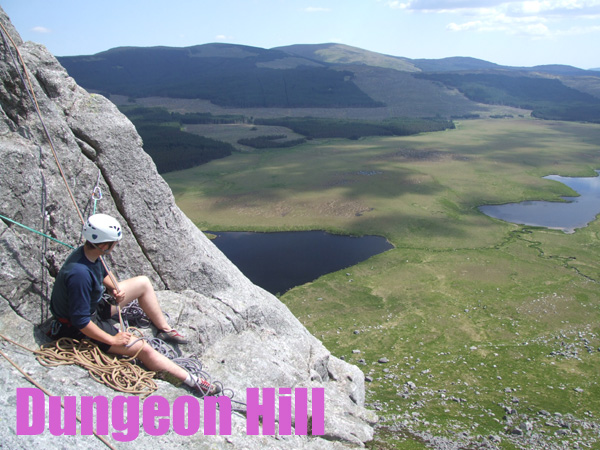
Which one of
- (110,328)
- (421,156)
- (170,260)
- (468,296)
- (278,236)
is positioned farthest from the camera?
(421,156)

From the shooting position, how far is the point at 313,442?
1473 cm

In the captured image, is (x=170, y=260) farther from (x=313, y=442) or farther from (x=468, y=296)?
(x=468, y=296)

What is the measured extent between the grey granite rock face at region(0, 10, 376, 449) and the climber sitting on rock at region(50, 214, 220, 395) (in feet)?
2.48

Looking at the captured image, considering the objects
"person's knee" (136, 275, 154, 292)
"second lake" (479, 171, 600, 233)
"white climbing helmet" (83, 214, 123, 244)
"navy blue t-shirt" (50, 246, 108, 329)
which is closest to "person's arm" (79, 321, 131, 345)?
"navy blue t-shirt" (50, 246, 108, 329)

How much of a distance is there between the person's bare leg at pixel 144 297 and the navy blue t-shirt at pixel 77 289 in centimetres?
137

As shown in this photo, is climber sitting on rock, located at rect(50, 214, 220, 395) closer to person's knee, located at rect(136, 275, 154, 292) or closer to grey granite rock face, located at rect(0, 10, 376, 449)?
person's knee, located at rect(136, 275, 154, 292)

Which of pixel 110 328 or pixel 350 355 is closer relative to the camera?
pixel 110 328

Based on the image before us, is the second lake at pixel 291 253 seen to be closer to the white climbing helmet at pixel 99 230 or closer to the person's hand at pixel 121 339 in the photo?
the person's hand at pixel 121 339

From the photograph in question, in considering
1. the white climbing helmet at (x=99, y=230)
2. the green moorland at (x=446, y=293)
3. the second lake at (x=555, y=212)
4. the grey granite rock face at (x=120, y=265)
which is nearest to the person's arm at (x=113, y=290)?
the grey granite rock face at (x=120, y=265)

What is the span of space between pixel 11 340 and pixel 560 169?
438 feet

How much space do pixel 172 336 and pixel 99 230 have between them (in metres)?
4.86

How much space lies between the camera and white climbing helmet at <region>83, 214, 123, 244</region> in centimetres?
1103

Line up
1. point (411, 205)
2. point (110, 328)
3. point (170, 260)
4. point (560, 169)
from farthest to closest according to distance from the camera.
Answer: point (560, 169)
point (411, 205)
point (170, 260)
point (110, 328)

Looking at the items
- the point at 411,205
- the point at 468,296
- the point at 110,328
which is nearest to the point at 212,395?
the point at 110,328
